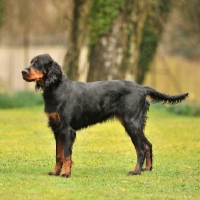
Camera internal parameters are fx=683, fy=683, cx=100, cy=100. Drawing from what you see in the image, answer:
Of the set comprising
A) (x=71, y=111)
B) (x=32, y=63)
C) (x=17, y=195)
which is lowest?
(x=17, y=195)

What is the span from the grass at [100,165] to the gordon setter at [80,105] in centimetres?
33

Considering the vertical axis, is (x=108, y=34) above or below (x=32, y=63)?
above

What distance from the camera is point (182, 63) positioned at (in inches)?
1208

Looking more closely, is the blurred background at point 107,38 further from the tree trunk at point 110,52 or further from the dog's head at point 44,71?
the dog's head at point 44,71

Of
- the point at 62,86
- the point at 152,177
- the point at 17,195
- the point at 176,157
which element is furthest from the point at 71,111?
the point at 176,157

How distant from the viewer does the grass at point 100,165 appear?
7.70 metres

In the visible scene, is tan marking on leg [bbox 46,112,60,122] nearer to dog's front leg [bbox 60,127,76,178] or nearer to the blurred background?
dog's front leg [bbox 60,127,76,178]

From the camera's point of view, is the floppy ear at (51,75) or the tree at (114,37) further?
the tree at (114,37)

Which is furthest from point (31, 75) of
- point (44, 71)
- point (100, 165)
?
point (100, 165)

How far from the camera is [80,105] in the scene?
922 centimetres

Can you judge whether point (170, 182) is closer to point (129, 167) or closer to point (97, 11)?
point (129, 167)

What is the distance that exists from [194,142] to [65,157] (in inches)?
203

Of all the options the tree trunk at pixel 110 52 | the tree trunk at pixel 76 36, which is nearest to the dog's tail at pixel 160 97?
the tree trunk at pixel 110 52

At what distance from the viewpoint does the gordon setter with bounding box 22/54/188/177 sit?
29.5ft
